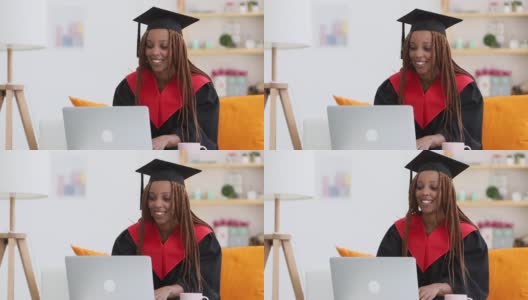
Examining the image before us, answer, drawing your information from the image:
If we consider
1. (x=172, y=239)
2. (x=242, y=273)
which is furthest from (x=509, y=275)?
(x=172, y=239)

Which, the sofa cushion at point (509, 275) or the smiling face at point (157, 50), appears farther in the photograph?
the sofa cushion at point (509, 275)

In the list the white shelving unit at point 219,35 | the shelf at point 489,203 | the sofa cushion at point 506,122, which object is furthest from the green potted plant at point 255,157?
the sofa cushion at point 506,122

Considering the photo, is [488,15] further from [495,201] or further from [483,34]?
[495,201]

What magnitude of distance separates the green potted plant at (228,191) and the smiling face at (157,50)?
422 millimetres

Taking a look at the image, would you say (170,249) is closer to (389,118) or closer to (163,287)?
(163,287)

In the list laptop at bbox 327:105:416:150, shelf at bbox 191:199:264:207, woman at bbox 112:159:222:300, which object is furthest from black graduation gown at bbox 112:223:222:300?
laptop at bbox 327:105:416:150

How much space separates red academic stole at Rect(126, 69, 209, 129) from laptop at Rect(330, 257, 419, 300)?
0.73 meters

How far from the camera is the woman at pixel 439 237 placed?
3814 millimetres

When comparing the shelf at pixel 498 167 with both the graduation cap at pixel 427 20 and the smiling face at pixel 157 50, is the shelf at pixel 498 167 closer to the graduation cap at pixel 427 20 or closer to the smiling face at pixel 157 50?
the graduation cap at pixel 427 20

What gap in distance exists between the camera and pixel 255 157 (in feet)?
12.4

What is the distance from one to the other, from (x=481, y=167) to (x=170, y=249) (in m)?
1.09

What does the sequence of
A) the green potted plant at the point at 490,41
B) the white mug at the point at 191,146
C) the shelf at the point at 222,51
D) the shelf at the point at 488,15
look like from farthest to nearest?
the green potted plant at the point at 490,41 → the shelf at the point at 488,15 → the shelf at the point at 222,51 → the white mug at the point at 191,146

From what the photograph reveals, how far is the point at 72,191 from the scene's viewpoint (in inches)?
151

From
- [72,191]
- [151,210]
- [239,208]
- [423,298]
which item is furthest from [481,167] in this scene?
[72,191]
